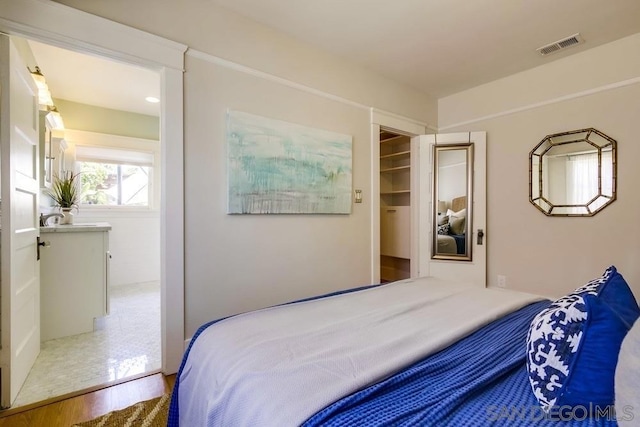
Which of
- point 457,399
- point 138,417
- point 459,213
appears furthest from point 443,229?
point 138,417

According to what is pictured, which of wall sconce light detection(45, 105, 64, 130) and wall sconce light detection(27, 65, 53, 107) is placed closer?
wall sconce light detection(27, 65, 53, 107)

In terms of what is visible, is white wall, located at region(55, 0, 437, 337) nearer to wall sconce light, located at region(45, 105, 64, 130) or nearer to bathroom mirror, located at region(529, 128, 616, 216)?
bathroom mirror, located at region(529, 128, 616, 216)

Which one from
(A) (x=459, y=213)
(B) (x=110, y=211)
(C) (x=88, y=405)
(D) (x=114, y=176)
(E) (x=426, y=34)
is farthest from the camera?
(D) (x=114, y=176)

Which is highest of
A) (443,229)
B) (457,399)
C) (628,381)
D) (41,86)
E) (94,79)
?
(94,79)

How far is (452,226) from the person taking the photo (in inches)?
146

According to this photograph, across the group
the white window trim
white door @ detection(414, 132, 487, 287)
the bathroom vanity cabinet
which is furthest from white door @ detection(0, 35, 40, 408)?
white door @ detection(414, 132, 487, 287)

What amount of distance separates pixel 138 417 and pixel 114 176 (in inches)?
160

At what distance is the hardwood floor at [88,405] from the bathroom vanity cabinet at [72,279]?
44.5 inches

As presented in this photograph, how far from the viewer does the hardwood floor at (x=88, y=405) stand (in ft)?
5.18

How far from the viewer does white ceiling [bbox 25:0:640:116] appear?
233 cm

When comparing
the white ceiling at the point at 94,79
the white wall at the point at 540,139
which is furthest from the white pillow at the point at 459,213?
the white ceiling at the point at 94,79

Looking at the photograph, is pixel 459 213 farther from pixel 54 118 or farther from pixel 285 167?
pixel 54 118

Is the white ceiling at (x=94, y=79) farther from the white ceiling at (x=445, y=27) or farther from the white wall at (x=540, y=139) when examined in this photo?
the white wall at (x=540, y=139)

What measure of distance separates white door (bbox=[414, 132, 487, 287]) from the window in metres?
4.10
